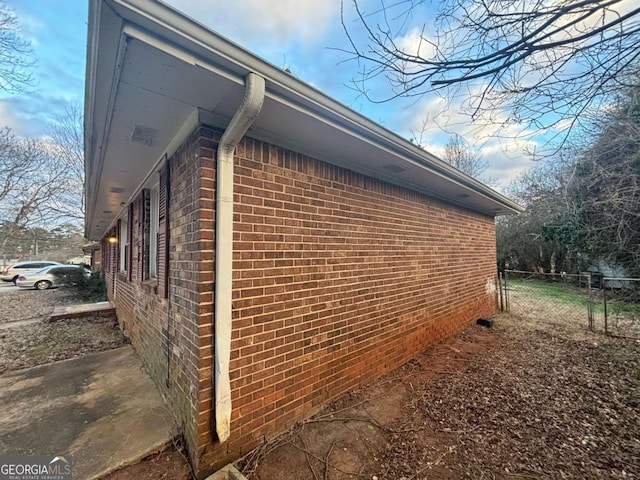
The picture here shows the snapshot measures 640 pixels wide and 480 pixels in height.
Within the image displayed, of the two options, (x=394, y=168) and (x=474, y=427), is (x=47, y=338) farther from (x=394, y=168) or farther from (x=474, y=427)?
(x=474, y=427)

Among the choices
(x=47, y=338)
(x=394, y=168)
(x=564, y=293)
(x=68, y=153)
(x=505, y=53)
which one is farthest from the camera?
(x=68, y=153)

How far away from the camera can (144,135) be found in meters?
2.39

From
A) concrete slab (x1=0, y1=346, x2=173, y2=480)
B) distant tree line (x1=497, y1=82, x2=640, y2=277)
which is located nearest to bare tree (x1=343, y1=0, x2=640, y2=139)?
distant tree line (x1=497, y1=82, x2=640, y2=277)

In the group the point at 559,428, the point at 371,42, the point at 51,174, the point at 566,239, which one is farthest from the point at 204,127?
the point at 51,174

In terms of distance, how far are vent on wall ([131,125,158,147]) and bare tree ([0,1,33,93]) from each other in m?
4.21

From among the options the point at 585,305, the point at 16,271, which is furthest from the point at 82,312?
the point at 16,271

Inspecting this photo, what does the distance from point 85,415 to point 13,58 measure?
232 inches

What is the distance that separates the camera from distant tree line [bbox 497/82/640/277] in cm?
457

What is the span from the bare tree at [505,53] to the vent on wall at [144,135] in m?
1.74

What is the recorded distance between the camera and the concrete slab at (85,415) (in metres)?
2.08

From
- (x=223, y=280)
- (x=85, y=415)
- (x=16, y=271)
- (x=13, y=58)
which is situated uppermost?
(x=13, y=58)

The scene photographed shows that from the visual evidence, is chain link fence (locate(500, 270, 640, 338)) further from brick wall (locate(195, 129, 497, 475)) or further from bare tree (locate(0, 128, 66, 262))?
bare tree (locate(0, 128, 66, 262))

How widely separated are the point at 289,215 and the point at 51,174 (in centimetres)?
2043

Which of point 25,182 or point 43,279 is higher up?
point 25,182
